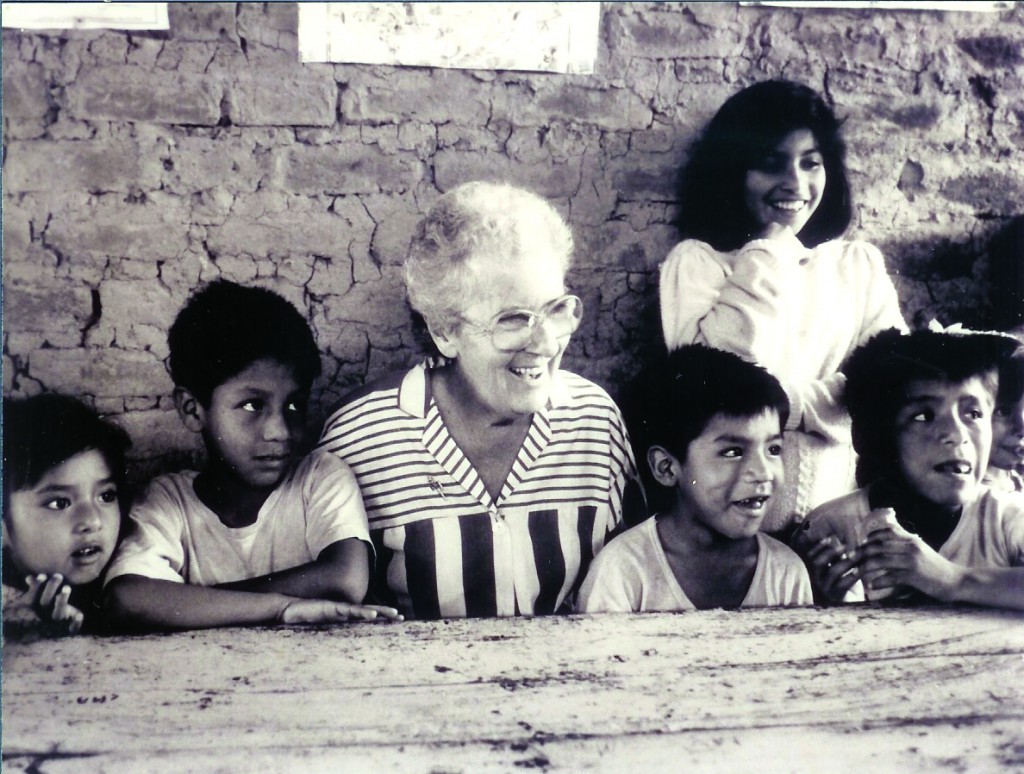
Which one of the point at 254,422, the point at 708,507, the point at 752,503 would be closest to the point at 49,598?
the point at 254,422

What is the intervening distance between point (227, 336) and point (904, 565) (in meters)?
1.77

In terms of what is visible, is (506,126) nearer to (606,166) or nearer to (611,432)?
(606,166)

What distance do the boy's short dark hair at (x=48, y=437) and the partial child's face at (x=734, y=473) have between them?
142cm

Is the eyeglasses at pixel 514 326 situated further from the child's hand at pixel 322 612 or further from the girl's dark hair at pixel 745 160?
the child's hand at pixel 322 612

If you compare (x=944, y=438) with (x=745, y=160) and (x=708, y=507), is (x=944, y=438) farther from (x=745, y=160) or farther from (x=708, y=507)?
(x=745, y=160)

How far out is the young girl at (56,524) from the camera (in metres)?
2.13

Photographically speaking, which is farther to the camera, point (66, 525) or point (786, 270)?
point (786, 270)

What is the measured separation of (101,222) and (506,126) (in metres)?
1.00

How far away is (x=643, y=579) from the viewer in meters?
2.27

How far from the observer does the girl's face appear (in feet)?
7.52

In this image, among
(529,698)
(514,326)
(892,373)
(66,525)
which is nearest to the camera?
(529,698)

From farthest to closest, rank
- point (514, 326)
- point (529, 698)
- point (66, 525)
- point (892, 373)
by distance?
1. point (892, 373)
2. point (514, 326)
3. point (66, 525)
4. point (529, 698)

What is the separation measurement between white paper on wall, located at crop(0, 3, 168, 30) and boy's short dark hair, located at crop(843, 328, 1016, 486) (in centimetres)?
192

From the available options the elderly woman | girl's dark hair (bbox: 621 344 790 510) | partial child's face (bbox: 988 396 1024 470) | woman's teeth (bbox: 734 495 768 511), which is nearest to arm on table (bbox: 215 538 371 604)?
the elderly woman
